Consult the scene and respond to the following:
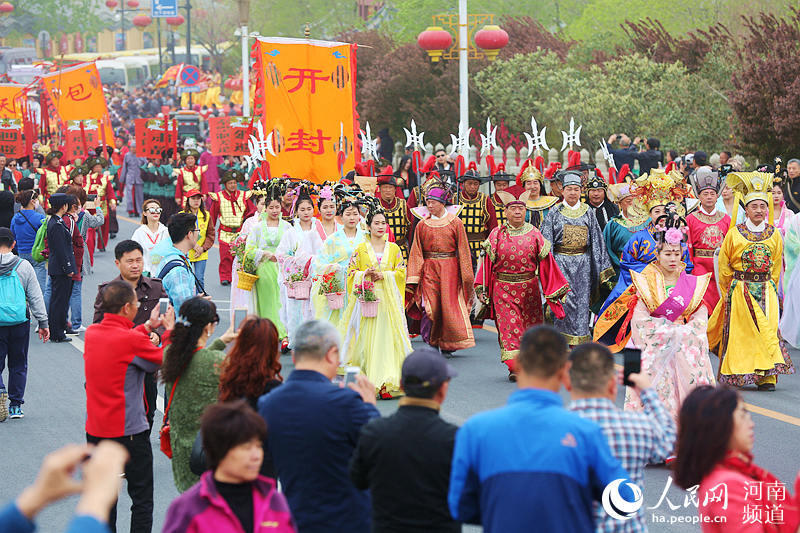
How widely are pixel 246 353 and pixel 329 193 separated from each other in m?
6.53

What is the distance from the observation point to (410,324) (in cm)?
1338

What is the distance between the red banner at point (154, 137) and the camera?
1043 inches

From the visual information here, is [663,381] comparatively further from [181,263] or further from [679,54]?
[679,54]

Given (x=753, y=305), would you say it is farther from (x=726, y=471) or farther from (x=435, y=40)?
(x=435, y=40)

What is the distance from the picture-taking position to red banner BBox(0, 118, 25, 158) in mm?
23734

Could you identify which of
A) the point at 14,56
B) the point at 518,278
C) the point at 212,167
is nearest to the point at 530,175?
the point at 518,278

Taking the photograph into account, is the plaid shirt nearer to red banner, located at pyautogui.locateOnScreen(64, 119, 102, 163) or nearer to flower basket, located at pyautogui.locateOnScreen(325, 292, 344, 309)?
flower basket, located at pyautogui.locateOnScreen(325, 292, 344, 309)

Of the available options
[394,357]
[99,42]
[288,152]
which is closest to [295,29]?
[288,152]

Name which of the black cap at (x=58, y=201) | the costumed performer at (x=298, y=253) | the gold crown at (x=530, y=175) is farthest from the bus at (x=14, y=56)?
the gold crown at (x=530, y=175)

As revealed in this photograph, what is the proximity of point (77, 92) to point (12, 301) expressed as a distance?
17.3m

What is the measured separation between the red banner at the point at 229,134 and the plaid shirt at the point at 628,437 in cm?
2061

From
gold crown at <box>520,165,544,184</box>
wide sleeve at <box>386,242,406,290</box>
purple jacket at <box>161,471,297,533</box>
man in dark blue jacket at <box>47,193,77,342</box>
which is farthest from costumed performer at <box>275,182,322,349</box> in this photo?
purple jacket at <box>161,471,297,533</box>

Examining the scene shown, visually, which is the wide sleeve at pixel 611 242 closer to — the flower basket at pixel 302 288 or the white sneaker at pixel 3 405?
the flower basket at pixel 302 288

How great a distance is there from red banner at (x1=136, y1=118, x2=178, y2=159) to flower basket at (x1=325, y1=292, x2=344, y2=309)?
15766 mm
